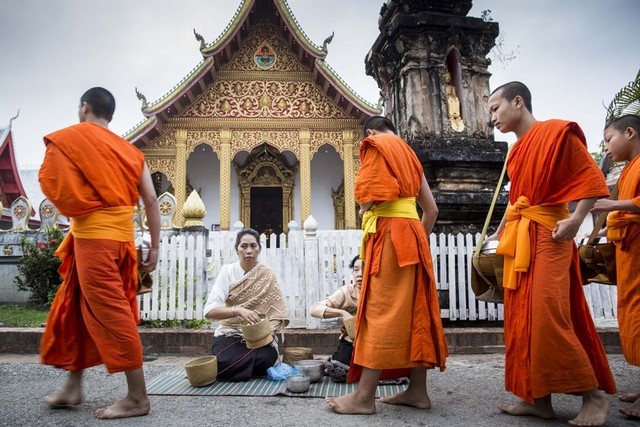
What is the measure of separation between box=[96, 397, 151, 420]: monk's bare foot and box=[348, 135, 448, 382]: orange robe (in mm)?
956

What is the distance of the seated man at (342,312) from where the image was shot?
2848 mm

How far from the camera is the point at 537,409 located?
203 cm

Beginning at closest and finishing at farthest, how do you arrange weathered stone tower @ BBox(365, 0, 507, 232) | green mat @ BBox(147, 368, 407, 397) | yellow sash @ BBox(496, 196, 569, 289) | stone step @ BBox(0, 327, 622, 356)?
yellow sash @ BBox(496, 196, 569, 289) < green mat @ BBox(147, 368, 407, 397) < stone step @ BBox(0, 327, 622, 356) < weathered stone tower @ BBox(365, 0, 507, 232)

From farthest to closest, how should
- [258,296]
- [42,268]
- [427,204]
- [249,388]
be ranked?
[42,268], [258,296], [249,388], [427,204]

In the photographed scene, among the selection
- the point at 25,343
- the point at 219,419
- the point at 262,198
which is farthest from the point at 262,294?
the point at 262,198

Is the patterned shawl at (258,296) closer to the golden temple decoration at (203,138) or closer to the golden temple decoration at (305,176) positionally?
the golden temple decoration at (305,176)

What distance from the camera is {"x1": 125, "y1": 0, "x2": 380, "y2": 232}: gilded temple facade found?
10578 millimetres

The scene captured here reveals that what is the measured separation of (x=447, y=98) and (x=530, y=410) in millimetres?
3689

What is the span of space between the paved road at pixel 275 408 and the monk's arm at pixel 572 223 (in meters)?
0.79

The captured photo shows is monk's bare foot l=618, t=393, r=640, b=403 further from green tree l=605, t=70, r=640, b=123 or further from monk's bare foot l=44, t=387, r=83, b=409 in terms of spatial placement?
green tree l=605, t=70, r=640, b=123

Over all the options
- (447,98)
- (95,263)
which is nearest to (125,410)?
(95,263)

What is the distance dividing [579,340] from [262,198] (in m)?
10.4

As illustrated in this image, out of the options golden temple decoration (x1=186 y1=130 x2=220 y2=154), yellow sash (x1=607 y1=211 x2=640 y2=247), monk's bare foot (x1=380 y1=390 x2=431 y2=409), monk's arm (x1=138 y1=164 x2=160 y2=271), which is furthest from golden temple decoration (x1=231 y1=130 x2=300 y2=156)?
monk's bare foot (x1=380 y1=390 x2=431 y2=409)

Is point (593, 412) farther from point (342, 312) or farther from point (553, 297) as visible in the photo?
point (342, 312)
